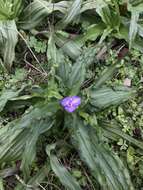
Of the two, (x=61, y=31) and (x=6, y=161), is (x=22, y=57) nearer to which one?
(x=61, y=31)

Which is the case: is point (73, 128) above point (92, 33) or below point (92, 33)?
below

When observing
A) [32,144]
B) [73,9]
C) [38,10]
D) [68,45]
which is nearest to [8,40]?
[38,10]

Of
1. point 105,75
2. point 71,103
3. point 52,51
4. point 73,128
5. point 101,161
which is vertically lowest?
point 101,161

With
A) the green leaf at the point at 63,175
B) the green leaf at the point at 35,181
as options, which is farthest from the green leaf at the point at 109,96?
the green leaf at the point at 35,181

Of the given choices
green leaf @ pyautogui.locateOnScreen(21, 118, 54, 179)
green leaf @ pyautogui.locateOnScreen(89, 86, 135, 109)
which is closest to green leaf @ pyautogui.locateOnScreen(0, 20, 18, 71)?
green leaf @ pyautogui.locateOnScreen(21, 118, 54, 179)

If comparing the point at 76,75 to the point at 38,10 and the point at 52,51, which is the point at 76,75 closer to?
the point at 52,51
